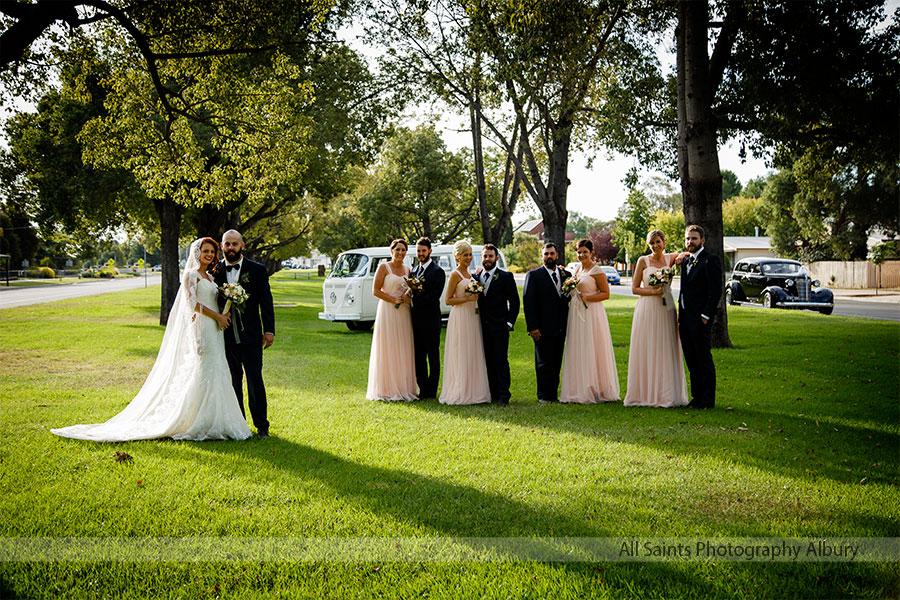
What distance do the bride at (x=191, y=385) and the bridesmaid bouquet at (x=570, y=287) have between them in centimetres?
472

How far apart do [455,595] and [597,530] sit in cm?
135

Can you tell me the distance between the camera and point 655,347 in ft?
30.2

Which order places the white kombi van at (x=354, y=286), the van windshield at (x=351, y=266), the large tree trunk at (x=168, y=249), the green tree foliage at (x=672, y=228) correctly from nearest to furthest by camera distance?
the white kombi van at (x=354, y=286) < the van windshield at (x=351, y=266) < the large tree trunk at (x=168, y=249) < the green tree foliage at (x=672, y=228)

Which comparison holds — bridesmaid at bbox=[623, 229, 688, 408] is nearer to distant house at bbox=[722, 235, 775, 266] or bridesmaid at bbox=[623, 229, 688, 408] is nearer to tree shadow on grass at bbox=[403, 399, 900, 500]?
tree shadow on grass at bbox=[403, 399, 900, 500]

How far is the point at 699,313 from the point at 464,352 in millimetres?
3339

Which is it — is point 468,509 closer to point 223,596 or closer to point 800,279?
point 223,596

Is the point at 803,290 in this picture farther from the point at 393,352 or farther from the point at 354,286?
the point at 393,352

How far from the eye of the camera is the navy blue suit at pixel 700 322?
890cm

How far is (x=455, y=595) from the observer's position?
3.86 m

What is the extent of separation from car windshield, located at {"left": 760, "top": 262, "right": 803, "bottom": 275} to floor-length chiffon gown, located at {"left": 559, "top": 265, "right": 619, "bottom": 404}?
70.8ft

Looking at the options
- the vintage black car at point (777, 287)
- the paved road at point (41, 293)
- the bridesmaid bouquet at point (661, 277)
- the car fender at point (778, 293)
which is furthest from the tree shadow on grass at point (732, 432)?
the paved road at point (41, 293)

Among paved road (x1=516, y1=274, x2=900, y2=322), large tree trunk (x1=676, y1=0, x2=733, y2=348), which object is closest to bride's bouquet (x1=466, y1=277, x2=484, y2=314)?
large tree trunk (x1=676, y1=0, x2=733, y2=348)

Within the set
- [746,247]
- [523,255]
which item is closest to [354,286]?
[746,247]

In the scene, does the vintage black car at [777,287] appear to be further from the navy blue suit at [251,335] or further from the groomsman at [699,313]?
the navy blue suit at [251,335]
